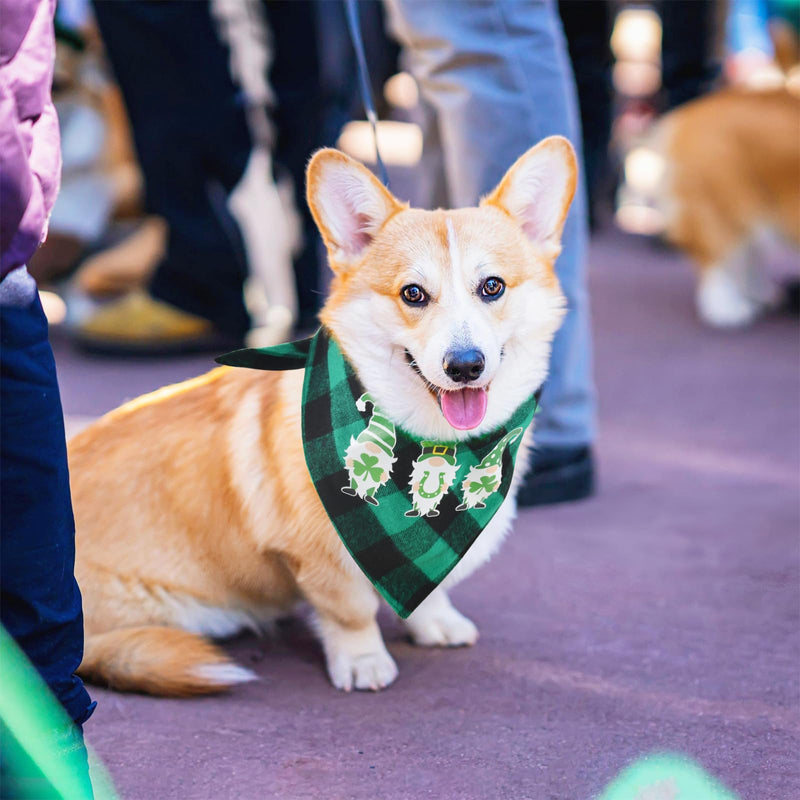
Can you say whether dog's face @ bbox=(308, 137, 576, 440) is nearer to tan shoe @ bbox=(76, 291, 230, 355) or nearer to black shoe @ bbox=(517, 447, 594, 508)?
black shoe @ bbox=(517, 447, 594, 508)

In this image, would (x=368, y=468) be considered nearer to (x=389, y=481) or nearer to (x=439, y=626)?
(x=389, y=481)

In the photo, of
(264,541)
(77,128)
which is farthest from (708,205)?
(264,541)

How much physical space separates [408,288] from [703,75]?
4116 mm

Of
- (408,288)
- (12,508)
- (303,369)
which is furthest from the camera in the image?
(303,369)

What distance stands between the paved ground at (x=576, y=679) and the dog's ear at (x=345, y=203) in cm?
74

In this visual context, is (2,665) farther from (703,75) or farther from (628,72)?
(628,72)

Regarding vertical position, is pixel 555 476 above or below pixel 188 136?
below

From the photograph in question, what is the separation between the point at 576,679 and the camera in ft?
5.65

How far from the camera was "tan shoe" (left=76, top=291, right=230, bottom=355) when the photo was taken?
11.5ft

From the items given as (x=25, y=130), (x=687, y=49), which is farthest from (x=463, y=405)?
(x=687, y=49)

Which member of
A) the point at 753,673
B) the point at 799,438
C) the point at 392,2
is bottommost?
the point at 799,438

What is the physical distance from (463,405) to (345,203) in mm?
395

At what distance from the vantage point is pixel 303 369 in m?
1.76

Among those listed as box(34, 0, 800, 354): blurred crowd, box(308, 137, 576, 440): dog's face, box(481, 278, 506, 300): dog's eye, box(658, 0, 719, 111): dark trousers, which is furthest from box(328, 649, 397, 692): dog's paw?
box(658, 0, 719, 111): dark trousers
